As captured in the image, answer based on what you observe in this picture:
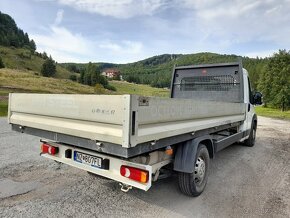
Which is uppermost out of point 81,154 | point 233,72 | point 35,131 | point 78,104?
point 233,72

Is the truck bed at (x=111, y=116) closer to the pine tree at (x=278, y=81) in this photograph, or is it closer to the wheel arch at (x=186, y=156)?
the wheel arch at (x=186, y=156)

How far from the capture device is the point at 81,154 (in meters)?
3.78

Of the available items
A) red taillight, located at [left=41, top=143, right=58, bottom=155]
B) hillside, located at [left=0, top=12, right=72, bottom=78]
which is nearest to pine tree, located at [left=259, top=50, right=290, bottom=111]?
red taillight, located at [left=41, top=143, right=58, bottom=155]

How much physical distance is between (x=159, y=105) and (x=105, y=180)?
2339 millimetres

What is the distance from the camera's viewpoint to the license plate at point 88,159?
356 cm

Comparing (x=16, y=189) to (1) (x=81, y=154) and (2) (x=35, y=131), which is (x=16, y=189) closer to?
(2) (x=35, y=131)

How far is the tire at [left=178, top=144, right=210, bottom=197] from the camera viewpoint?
13.4ft

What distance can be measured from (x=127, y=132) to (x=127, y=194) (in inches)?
74.8

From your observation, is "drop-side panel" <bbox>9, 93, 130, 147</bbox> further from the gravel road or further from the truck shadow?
the truck shadow

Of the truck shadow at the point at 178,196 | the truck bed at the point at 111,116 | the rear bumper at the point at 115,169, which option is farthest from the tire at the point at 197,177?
the rear bumper at the point at 115,169

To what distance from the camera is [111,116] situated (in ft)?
9.59

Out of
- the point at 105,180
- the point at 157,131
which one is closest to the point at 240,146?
the point at 105,180

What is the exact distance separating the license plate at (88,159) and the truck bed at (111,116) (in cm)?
45

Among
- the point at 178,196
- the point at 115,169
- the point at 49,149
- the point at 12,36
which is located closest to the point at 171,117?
the point at 115,169
